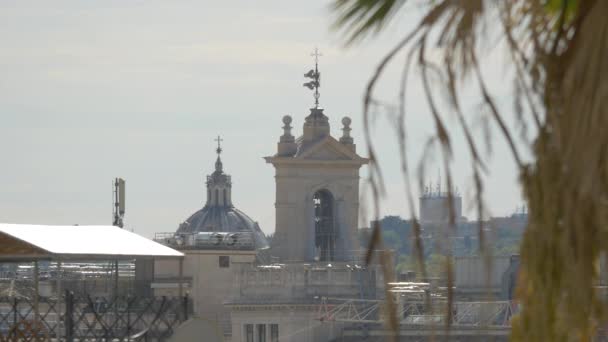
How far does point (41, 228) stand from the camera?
90.2 feet

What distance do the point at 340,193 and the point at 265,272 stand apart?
5967 mm

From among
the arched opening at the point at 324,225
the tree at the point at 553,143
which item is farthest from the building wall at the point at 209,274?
the tree at the point at 553,143

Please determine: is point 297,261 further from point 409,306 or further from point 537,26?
point 537,26

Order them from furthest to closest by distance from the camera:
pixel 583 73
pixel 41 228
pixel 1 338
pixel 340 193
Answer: pixel 340 193 → pixel 41 228 → pixel 1 338 → pixel 583 73

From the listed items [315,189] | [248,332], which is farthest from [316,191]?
[248,332]

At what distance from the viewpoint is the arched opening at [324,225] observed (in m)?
89.8

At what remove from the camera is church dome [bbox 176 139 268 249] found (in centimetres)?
14550

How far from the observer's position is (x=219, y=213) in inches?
5930

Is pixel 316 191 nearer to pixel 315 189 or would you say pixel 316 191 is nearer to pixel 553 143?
pixel 315 189

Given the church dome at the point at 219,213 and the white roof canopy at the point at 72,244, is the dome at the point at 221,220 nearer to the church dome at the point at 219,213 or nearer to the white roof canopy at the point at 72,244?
the church dome at the point at 219,213

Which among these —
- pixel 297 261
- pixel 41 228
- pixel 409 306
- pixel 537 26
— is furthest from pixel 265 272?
pixel 537 26

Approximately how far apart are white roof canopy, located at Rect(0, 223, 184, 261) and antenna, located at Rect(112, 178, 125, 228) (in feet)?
188

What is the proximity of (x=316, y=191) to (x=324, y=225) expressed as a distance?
168 centimetres

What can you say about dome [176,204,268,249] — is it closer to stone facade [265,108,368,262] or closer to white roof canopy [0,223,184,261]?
stone facade [265,108,368,262]
